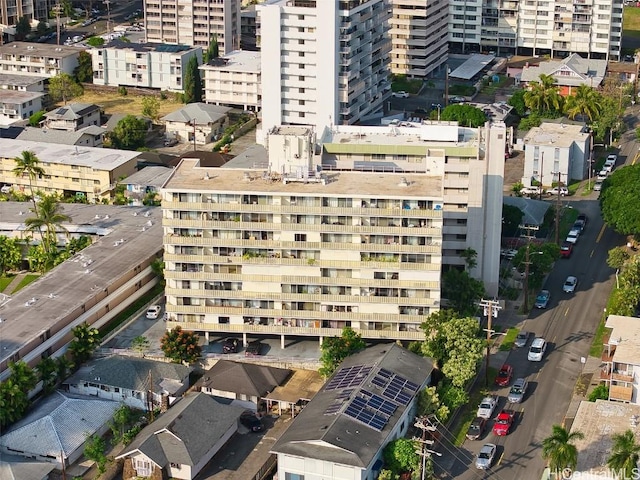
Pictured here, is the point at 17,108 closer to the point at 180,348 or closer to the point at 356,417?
the point at 180,348

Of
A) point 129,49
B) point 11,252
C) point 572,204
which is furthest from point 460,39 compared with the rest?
point 11,252

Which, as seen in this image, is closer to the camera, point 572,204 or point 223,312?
point 223,312

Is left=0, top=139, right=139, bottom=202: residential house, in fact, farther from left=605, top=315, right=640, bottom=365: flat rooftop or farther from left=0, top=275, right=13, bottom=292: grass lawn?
left=605, top=315, right=640, bottom=365: flat rooftop

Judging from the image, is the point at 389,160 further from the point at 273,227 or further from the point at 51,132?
the point at 51,132

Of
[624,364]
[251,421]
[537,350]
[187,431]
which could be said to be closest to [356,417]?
[251,421]

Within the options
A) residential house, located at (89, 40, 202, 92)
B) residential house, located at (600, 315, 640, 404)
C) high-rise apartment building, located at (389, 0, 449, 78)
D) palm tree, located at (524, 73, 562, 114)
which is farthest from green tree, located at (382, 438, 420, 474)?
high-rise apartment building, located at (389, 0, 449, 78)

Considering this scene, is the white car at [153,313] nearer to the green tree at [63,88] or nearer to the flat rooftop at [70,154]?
the flat rooftop at [70,154]

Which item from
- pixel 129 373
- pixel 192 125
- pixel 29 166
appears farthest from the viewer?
pixel 192 125

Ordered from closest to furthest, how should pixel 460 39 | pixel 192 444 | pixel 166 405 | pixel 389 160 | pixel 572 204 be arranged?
pixel 192 444 < pixel 166 405 < pixel 389 160 < pixel 572 204 < pixel 460 39
